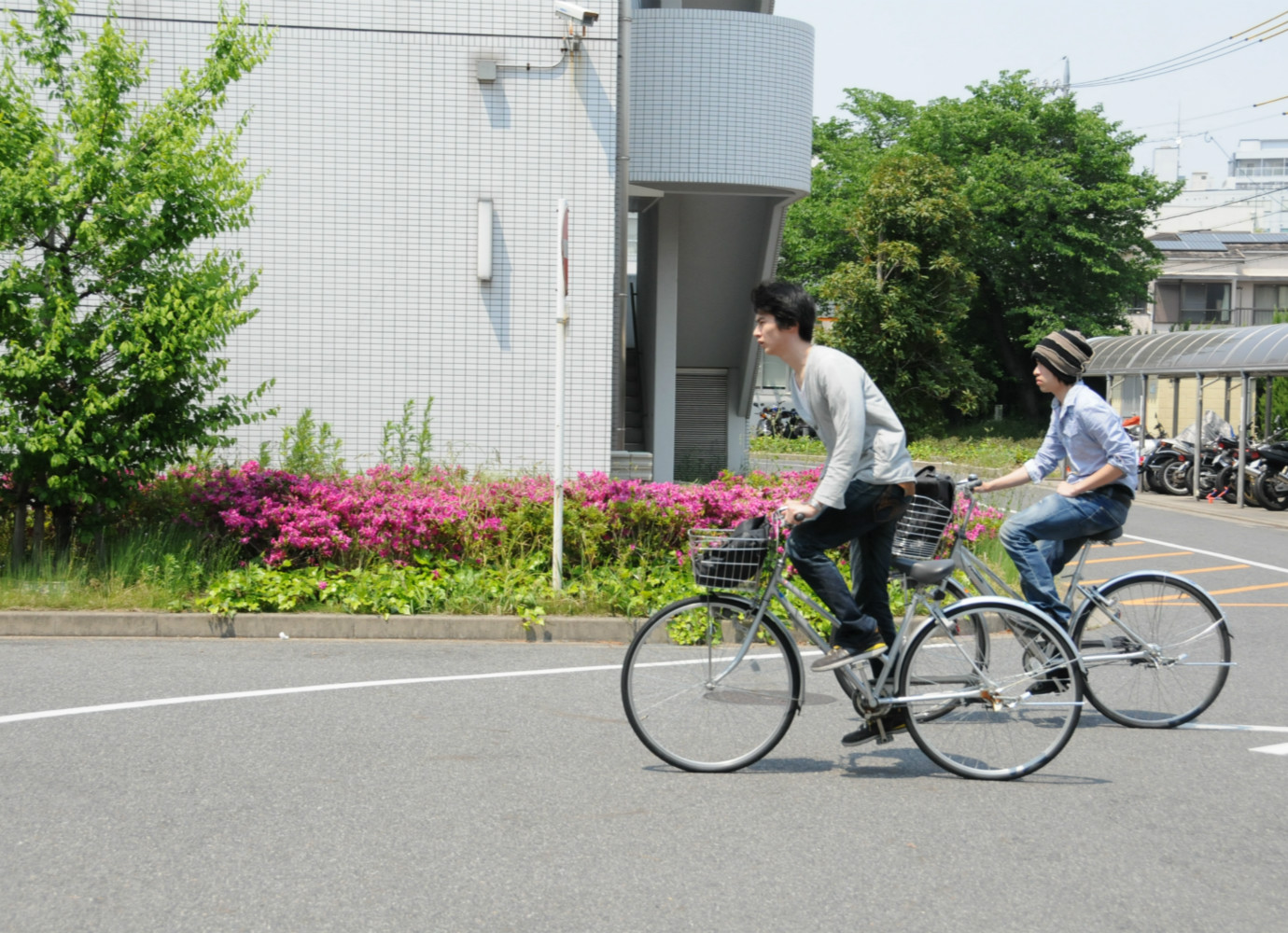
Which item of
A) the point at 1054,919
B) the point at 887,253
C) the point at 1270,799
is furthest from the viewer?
the point at 887,253

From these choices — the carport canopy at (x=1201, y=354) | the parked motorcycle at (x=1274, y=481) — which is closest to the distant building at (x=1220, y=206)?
the carport canopy at (x=1201, y=354)

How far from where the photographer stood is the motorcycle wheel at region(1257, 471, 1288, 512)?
19.1 metres

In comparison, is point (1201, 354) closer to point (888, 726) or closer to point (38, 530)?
point (888, 726)

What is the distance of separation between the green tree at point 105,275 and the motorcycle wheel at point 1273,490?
1639cm

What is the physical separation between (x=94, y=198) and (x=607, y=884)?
6.33 m

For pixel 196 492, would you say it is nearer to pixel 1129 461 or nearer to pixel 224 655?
pixel 224 655

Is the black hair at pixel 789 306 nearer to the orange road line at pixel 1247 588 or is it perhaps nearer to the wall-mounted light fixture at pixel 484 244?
the wall-mounted light fixture at pixel 484 244

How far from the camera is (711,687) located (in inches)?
194

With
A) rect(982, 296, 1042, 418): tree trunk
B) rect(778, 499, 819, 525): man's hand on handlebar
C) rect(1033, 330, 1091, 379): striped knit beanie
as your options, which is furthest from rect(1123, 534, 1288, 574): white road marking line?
rect(982, 296, 1042, 418): tree trunk

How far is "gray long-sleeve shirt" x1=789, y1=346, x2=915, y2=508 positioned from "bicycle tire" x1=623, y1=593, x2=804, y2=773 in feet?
2.05

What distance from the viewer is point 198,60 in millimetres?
11094

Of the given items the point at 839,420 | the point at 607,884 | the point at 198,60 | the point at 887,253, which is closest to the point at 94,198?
the point at 198,60

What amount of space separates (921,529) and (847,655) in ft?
2.09

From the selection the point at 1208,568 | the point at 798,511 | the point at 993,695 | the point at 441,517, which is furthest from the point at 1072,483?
the point at 1208,568
